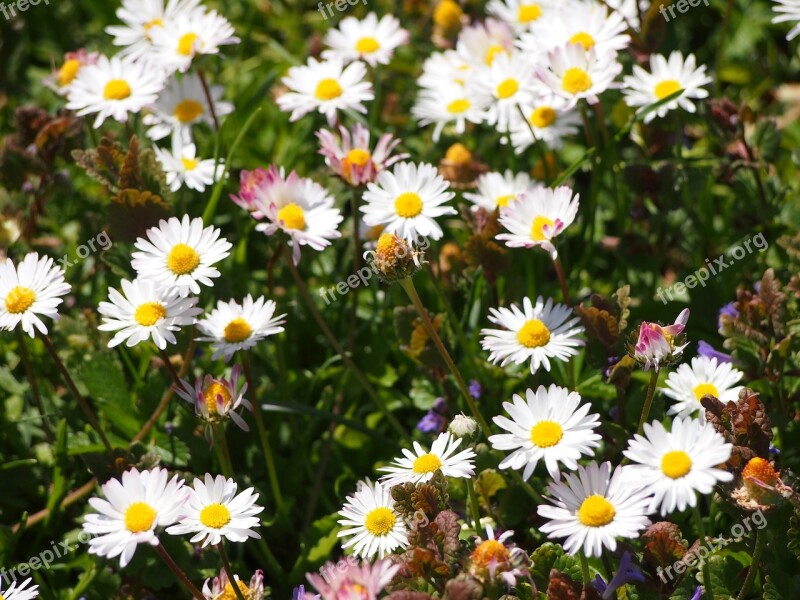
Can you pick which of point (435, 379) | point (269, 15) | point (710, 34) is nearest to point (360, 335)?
point (435, 379)

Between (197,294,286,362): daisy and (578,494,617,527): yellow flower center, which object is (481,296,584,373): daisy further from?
(197,294,286,362): daisy

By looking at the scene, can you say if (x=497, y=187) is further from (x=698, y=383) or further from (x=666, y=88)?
(x=698, y=383)

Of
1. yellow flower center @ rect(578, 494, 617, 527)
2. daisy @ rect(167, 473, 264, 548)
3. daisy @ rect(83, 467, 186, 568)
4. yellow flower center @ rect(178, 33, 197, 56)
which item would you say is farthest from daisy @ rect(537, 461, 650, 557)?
yellow flower center @ rect(178, 33, 197, 56)

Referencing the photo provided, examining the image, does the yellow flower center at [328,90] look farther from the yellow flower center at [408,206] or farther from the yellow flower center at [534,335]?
the yellow flower center at [534,335]

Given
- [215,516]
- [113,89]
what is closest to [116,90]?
[113,89]

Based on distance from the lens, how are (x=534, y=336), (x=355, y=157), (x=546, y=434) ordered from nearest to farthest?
(x=546, y=434) → (x=534, y=336) → (x=355, y=157)

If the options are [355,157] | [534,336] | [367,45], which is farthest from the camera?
[367,45]
